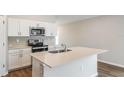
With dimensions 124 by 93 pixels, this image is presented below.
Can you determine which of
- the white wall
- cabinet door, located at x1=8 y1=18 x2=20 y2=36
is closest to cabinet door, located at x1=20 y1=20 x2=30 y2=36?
cabinet door, located at x1=8 y1=18 x2=20 y2=36

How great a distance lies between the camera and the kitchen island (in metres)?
1.84

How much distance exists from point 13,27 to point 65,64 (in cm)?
236

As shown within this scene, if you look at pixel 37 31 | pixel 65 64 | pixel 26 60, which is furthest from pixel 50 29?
pixel 65 64

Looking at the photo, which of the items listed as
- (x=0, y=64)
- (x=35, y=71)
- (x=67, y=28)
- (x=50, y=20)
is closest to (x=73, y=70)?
(x=35, y=71)

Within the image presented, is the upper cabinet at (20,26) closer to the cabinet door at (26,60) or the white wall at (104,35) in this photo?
the cabinet door at (26,60)

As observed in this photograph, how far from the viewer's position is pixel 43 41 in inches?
181

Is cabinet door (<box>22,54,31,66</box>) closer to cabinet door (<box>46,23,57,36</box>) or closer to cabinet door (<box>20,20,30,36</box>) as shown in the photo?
cabinet door (<box>20,20,30,36</box>)

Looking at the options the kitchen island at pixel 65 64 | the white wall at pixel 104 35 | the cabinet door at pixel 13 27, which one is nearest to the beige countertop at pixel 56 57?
the kitchen island at pixel 65 64

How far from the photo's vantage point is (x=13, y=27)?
341 cm

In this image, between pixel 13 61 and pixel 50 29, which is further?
pixel 50 29

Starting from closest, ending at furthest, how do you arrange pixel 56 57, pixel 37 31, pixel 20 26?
pixel 56 57 < pixel 20 26 < pixel 37 31

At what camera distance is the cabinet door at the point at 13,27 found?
335 cm

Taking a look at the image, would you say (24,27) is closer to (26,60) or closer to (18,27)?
(18,27)
